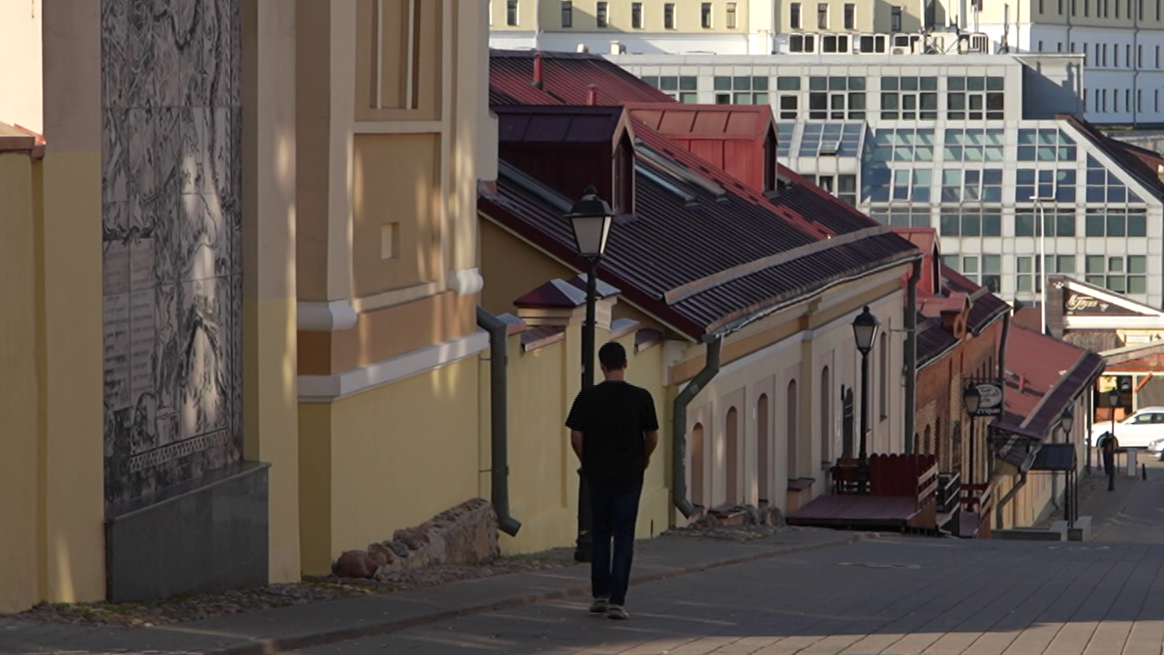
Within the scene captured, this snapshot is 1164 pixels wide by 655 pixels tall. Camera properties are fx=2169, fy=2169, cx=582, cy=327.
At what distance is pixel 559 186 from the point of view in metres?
23.1

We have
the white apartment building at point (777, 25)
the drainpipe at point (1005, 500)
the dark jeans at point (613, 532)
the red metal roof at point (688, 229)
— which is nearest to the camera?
the dark jeans at point (613, 532)

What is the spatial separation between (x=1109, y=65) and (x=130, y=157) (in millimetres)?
152889

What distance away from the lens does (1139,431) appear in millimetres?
71188

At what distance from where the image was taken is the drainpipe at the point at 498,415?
50.4ft

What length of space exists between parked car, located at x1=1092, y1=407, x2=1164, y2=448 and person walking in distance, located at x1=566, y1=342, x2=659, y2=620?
202ft

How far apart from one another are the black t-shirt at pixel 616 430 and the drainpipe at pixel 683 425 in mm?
10709

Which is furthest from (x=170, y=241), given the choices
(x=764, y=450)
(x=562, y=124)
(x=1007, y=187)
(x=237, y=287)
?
(x=1007, y=187)

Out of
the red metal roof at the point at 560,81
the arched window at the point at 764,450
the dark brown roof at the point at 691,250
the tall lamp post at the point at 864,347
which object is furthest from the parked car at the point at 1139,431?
the arched window at the point at 764,450

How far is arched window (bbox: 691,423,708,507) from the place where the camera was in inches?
901

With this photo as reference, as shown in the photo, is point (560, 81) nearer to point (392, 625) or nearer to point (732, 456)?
point (732, 456)

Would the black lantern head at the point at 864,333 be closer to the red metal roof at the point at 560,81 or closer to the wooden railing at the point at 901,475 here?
the wooden railing at the point at 901,475

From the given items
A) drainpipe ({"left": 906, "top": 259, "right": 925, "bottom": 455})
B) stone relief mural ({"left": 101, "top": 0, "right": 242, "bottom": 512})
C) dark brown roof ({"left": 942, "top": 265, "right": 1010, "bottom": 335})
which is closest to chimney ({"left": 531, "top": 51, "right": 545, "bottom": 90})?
drainpipe ({"left": 906, "top": 259, "right": 925, "bottom": 455})

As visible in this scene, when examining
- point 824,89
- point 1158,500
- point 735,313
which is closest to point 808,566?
point 735,313

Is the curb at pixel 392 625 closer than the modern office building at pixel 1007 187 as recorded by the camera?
Yes
